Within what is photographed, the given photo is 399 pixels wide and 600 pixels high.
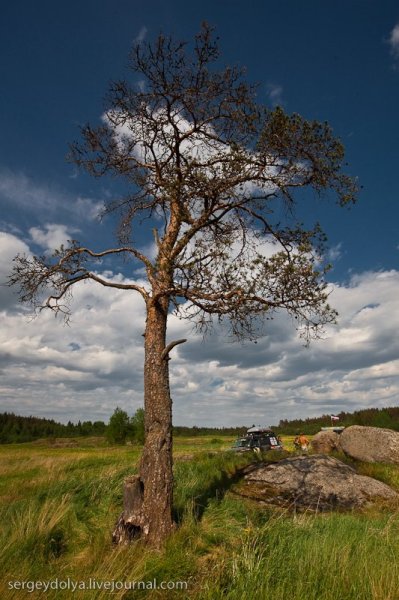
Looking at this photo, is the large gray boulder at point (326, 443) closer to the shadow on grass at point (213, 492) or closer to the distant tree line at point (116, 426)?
the shadow on grass at point (213, 492)

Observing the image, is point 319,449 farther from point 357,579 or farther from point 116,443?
point 116,443

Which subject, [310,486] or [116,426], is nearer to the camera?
[310,486]

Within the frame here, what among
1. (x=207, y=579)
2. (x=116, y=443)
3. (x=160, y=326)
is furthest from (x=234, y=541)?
(x=116, y=443)

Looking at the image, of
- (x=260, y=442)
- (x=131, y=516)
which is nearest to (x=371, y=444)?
(x=260, y=442)

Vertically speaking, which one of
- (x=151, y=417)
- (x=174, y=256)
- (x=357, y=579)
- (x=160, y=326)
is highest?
(x=174, y=256)

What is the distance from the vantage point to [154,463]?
25.6 feet

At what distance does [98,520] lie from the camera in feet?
29.1

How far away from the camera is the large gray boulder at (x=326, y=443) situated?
2056cm

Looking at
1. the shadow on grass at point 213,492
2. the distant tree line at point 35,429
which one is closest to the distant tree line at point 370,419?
the distant tree line at point 35,429

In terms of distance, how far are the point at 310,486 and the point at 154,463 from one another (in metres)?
6.63

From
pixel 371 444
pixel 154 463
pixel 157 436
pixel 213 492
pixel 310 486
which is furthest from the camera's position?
pixel 371 444

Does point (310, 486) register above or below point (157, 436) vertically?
below

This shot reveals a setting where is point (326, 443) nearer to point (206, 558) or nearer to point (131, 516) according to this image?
point (131, 516)

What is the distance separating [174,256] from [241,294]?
6.01 feet
